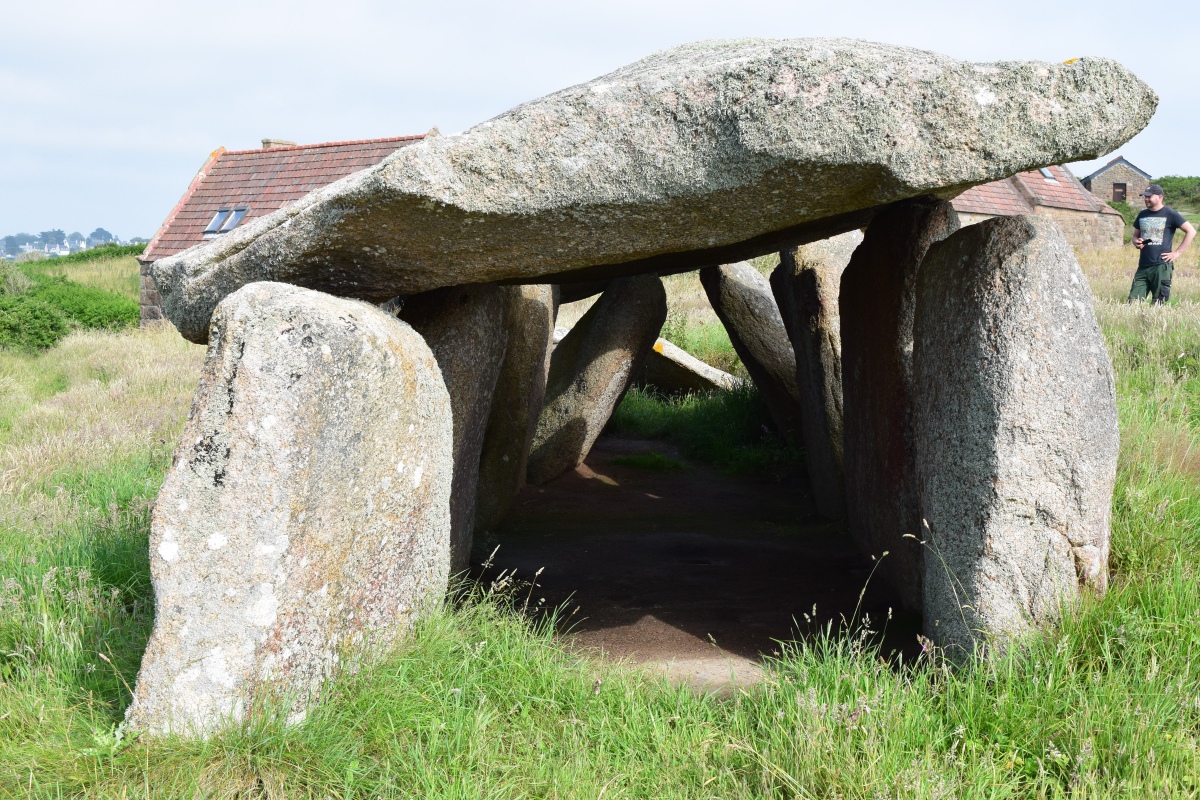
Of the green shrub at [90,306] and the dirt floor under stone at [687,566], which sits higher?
the green shrub at [90,306]

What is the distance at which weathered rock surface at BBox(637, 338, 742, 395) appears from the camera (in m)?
10.9

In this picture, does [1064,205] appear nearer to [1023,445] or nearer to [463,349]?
[463,349]

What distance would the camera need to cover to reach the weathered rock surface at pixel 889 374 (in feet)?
15.7

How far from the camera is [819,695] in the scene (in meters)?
3.26

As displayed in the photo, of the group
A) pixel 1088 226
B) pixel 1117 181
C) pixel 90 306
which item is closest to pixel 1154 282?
pixel 90 306

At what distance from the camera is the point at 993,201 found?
2652cm

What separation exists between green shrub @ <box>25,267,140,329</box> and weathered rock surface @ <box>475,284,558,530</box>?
47.6 ft

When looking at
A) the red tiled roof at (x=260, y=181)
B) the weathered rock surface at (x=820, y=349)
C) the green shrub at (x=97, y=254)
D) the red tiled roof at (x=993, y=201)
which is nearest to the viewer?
the weathered rock surface at (x=820, y=349)

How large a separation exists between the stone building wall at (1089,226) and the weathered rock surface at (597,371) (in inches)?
942

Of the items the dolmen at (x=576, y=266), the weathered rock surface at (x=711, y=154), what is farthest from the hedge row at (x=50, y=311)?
the weathered rock surface at (x=711, y=154)

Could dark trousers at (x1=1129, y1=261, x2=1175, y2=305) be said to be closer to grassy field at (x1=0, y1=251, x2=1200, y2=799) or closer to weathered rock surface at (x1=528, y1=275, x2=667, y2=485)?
weathered rock surface at (x1=528, y1=275, x2=667, y2=485)

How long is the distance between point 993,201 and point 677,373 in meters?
19.0

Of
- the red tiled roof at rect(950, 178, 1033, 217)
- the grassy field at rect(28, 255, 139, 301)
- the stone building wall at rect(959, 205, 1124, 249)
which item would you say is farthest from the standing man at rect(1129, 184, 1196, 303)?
the grassy field at rect(28, 255, 139, 301)

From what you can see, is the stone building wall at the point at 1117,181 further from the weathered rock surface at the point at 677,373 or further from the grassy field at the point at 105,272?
the weathered rock surface at the point at 677,373
